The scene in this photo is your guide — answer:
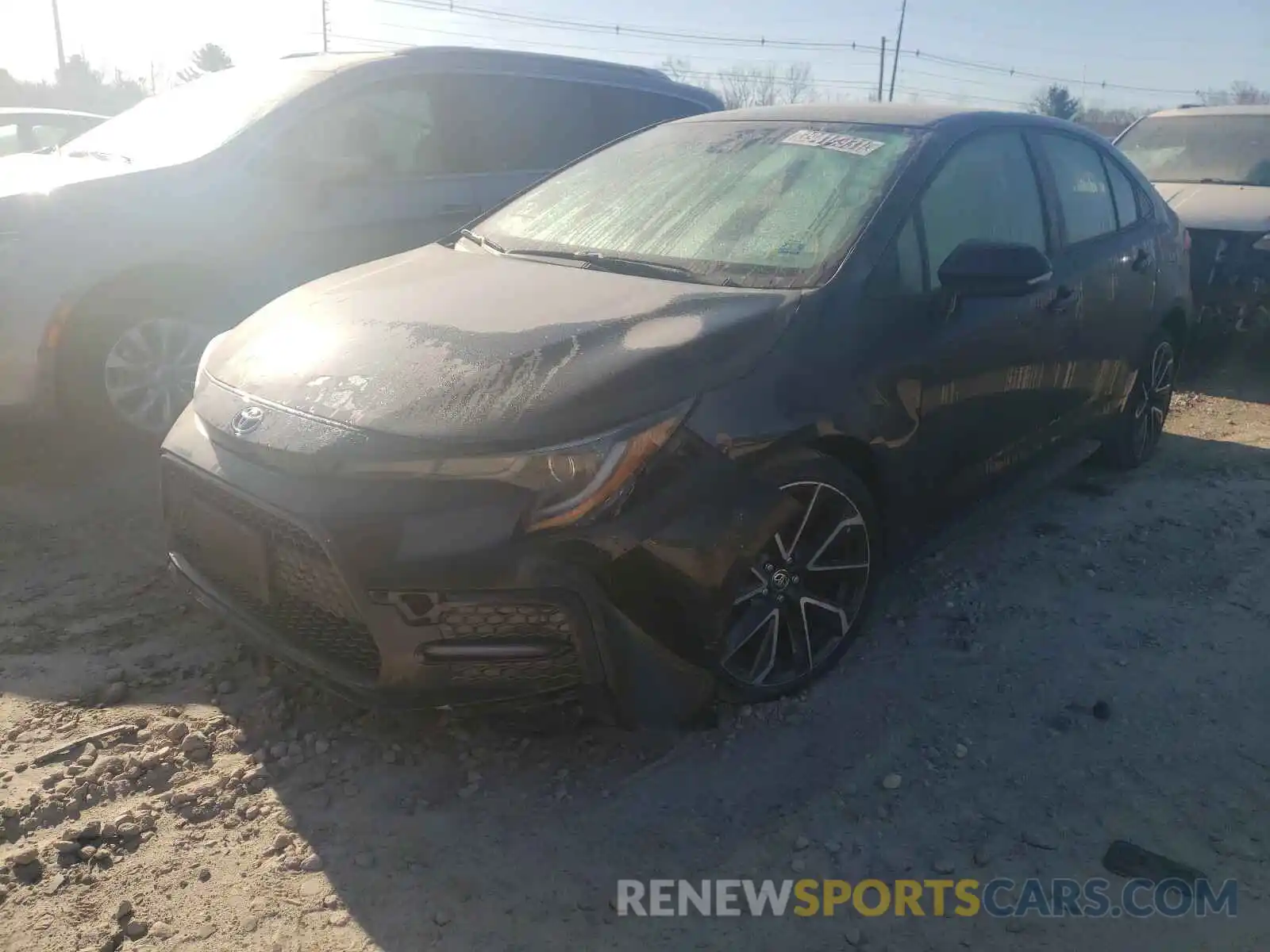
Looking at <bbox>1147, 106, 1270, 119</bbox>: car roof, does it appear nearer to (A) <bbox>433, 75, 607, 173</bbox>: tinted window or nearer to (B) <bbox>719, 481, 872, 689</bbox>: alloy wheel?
(A) <bbox>433, 75, 607, 173</bbox>: tinted window

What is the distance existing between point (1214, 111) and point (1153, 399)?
521 centimetres

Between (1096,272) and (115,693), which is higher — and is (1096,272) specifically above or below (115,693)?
above

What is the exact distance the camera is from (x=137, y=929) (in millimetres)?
2119

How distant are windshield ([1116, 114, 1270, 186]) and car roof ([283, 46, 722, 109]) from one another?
417cm

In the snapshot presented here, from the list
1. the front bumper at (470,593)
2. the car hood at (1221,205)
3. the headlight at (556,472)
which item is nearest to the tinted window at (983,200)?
the front bumper at (470,593)

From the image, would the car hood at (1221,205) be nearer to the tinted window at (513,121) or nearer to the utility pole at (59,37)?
the tinted window at (513,121)

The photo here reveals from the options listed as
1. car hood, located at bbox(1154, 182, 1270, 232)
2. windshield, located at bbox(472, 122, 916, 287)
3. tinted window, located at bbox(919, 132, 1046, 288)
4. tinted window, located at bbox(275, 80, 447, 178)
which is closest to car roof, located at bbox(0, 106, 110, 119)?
tinted window, located at bbox(275, 80, 447, 178)

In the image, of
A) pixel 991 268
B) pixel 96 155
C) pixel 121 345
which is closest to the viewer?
pixel 991 268

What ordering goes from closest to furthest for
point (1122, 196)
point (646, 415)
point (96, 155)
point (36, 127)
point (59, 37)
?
point (646, 415), point (1122, 196), point (96, 155), point (36, 127), point (59, 37)

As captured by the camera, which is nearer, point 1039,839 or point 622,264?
A: point 1039,839

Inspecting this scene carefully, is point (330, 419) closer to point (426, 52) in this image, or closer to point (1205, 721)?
point (1205, 721)

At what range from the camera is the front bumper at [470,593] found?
2.32 meters

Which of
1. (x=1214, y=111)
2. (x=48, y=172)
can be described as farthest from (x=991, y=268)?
(x=1214, y=111)

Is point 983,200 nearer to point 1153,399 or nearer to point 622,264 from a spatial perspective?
point 622,264
